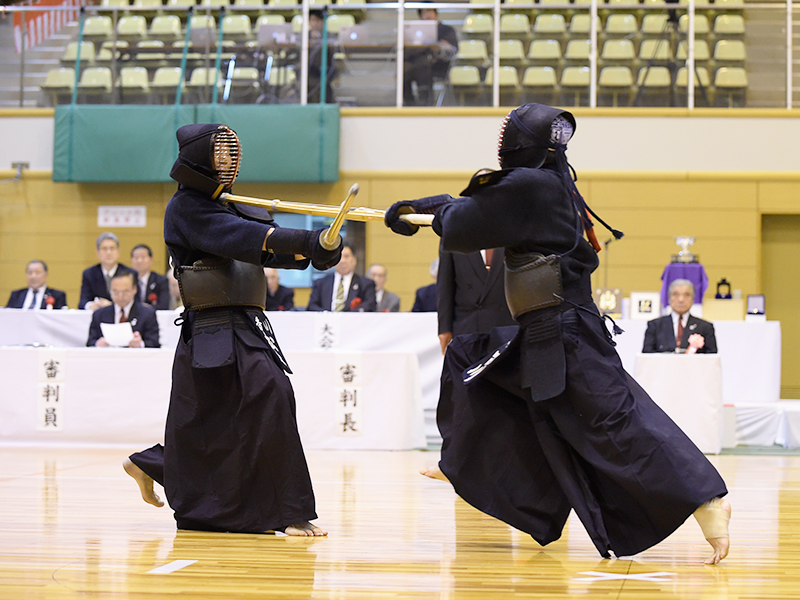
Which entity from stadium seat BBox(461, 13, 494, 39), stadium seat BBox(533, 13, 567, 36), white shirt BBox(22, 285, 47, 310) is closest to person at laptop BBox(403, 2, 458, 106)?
stadium seat BBox(461, 13, 494, 39)

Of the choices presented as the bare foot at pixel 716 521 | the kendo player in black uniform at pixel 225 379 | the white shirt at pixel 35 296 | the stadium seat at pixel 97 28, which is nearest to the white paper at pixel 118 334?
the white shirt at pixel 35 296

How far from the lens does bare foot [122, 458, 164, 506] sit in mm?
3506

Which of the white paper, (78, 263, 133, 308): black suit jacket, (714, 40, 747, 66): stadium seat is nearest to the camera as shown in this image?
the white paper

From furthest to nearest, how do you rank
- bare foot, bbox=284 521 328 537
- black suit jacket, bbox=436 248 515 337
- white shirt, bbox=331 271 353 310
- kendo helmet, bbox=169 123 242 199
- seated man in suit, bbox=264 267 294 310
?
seated man in suit, bbox=264 267 294 310
white shirt, bbox=331 271 353 310
black suit jacket, bbox=436 248 515 337
kendo helmet, bbox=169 123 242 199
bare foot, bbox=284 521 328 537

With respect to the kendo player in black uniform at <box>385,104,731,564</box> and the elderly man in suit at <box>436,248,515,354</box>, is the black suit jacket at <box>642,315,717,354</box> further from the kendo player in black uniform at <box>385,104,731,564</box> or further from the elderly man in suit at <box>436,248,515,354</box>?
the kendo player in black uniform at <box>385,104,731,564</box>

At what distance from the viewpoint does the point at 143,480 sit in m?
3.53

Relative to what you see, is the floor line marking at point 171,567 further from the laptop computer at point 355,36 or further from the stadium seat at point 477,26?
the stadium seat at point 477,26

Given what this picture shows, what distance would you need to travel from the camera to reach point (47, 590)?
2.32 meters

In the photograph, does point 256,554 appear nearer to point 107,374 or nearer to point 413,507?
point 413,507

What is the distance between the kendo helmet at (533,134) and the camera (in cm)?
293

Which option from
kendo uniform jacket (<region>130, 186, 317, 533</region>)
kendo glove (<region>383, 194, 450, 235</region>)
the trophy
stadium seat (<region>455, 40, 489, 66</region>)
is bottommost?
kendo uniform jacket (<region>130, 186, 317, 533</region>)

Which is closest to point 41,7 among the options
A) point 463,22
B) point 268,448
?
point 463,22

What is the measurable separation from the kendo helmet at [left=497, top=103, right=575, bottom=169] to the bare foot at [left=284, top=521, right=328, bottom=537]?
1441mm

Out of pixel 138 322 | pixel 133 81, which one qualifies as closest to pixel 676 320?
pixel 138 322
